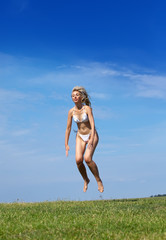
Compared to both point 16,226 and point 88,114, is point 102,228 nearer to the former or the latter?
point 16,226

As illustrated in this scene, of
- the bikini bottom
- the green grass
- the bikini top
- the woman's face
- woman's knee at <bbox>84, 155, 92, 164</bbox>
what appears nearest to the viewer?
the green grass

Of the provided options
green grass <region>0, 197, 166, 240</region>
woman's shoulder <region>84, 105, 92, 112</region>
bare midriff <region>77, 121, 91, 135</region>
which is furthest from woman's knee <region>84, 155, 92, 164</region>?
green grass <region>0, 197, 166, 240</region>

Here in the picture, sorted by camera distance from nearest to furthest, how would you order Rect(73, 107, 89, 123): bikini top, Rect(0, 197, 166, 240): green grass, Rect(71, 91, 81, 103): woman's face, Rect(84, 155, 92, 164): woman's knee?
1. Rect(0, 197, 166, 240): green grass
2. Rect(84, 155, 92, 164): woman's knee
3. Rect(73, 107, 89, 123): bikini top
4. Rect(71, 91, 81, 103): woman's face

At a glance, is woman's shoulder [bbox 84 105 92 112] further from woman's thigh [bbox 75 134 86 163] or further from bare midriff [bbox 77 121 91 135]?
woman's thigh [bbox 75 134 86 163]

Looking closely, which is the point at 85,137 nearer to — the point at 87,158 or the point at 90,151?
the point at 90,151

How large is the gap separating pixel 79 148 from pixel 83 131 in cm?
61

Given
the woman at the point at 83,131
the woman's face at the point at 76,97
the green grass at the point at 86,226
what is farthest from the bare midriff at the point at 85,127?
the green grass at the point at 86,226

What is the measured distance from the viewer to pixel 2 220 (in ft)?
26.0

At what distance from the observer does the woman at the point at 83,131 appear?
1230cm

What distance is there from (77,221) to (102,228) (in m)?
0.74

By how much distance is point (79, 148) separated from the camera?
496 inches

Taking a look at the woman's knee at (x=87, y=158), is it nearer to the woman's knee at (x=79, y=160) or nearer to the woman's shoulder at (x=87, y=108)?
the woman's knee at (x=79, y=160)

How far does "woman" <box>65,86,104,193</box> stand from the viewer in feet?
40.4

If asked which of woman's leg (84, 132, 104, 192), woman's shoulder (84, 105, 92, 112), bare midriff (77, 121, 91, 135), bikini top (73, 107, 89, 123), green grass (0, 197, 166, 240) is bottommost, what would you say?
green grass (0, 197, 166, 240)
